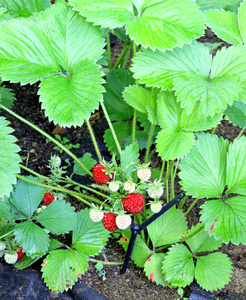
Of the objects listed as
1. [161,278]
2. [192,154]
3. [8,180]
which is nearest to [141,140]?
[192,154]

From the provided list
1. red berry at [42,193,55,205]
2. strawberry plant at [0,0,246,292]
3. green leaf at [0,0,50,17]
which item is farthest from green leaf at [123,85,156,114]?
green leaf at [0,0,50,17]

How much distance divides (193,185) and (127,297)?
25.0 inches

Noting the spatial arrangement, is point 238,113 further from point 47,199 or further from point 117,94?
point 47,199

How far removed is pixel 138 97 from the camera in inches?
57.2

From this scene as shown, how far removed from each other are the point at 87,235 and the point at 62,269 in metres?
0.19

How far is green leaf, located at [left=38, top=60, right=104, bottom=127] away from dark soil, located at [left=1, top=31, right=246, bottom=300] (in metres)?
0.79

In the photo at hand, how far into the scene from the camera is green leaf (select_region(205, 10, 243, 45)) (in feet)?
4.70

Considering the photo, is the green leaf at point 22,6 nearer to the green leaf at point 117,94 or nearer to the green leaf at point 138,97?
the green leaf at point 117,94

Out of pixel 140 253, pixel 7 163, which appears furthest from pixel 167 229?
pixel 7 163

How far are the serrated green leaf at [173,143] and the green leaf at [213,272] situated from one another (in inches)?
24.7

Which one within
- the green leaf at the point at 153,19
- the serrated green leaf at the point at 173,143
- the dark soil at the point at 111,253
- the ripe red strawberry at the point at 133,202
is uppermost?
the green leaf at the point at 153,19

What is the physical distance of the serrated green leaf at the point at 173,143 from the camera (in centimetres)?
126

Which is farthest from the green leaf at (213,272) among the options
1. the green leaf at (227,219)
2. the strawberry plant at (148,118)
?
the green leaf at (227,219)

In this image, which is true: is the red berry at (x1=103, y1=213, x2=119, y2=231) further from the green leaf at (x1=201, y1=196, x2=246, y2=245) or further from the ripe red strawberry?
the green leaf at (x1=201, y1=196, x2=246, y2=245)
